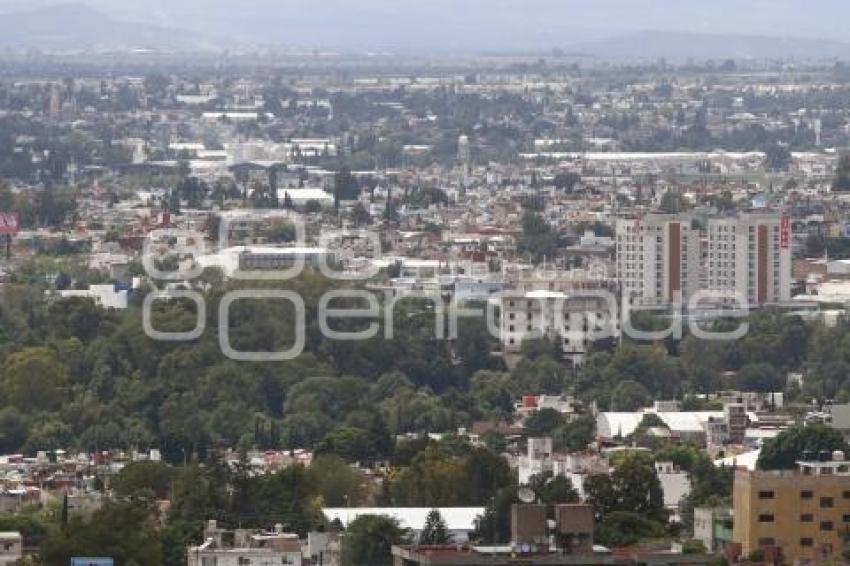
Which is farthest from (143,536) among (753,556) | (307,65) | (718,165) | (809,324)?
(307,65)

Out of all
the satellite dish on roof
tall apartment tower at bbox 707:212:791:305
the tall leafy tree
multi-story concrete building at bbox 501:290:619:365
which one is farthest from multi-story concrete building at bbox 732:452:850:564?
tall apartment tower at bbox 707:212:791:305

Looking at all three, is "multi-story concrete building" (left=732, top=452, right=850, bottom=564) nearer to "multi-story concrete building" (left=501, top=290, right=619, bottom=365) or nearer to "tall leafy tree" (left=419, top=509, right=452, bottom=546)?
"tall leafy tree" (left=419, top=509, right=452, bottom=546)

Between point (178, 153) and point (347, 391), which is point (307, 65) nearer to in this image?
point (178, 153)

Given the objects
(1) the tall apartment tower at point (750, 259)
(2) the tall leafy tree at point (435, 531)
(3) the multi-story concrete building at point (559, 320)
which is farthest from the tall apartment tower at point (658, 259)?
(2) the tall leafy tree at point (435, 531)

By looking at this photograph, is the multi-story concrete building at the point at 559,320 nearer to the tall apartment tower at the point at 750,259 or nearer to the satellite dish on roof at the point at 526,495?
the tall apartment tower at the point at 750,259

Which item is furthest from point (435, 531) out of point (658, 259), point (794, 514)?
point (658, 259)
